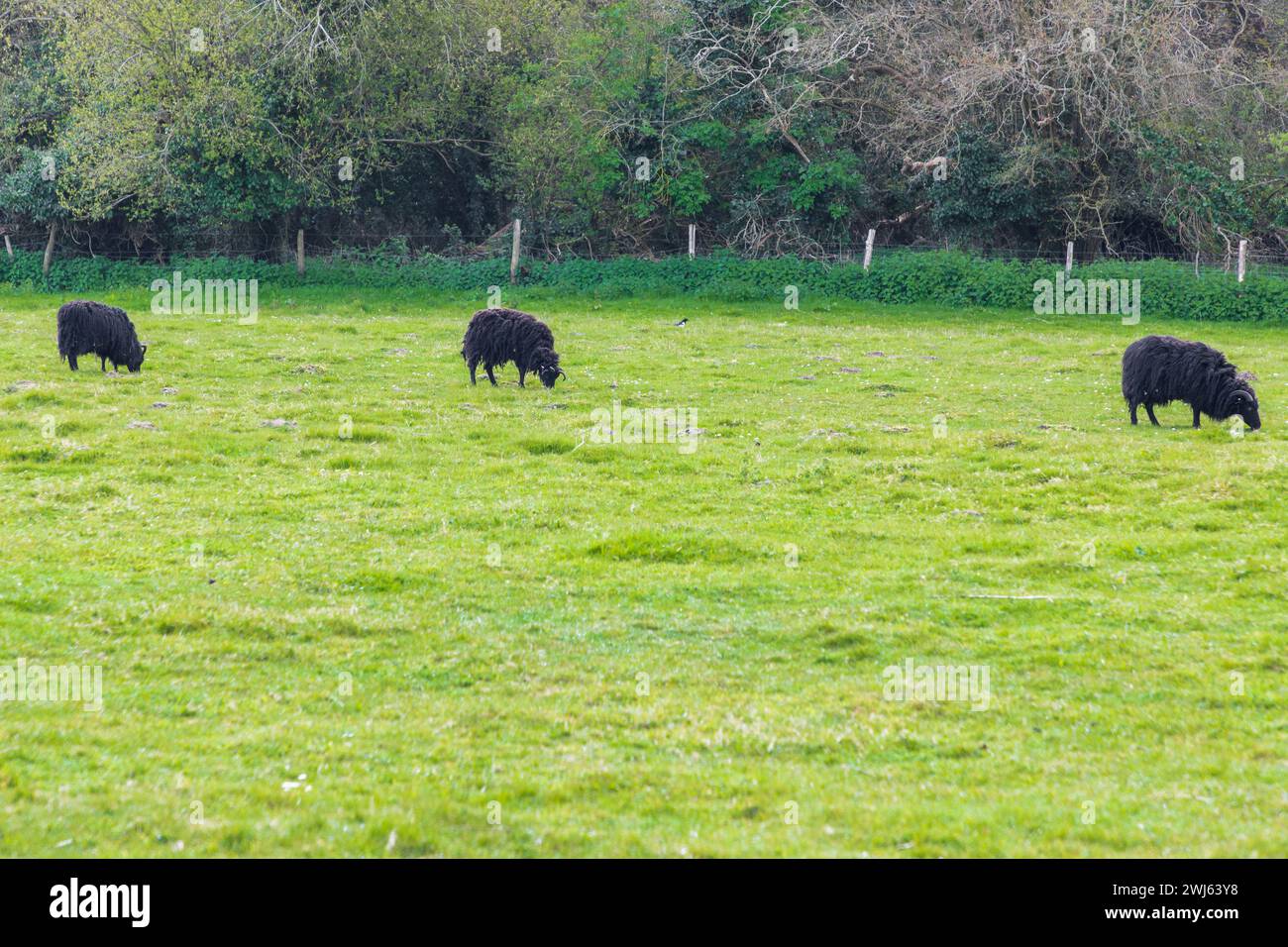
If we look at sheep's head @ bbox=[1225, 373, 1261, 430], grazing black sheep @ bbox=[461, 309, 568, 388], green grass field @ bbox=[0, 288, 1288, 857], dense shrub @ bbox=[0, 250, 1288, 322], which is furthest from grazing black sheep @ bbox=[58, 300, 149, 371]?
sheep's head @ bbox=[1225, 373, 1261, 430]

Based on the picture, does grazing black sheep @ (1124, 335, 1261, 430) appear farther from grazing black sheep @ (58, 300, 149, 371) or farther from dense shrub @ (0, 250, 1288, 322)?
grazing black sheep @ (58, 300, 149, 371)

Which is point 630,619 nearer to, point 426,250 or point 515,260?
point 515,260

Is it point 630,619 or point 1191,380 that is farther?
point 1191,380

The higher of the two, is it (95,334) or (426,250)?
(426,250)

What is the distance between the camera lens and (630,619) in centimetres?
1298

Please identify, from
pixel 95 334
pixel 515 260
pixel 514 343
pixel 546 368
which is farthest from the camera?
pixel 515 260

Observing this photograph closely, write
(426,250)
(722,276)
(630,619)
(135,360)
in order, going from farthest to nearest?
1. (426,250)
2. (722,276)
3. (135,360)
4. (630,619)

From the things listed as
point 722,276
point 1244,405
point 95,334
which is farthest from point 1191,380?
point 95,334

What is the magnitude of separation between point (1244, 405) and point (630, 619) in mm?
14888

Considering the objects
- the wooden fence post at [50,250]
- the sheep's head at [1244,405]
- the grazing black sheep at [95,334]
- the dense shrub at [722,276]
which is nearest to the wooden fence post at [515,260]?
the dense shrub at [722,276]

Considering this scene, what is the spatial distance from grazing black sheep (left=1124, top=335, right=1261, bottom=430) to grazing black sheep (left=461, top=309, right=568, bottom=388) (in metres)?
11.8

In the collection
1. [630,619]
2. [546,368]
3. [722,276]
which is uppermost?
[722,276]

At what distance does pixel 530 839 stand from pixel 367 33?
38715 millimetres

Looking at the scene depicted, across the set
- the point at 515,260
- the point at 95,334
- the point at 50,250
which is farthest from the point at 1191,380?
the point at 50,250
